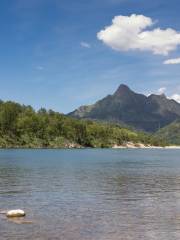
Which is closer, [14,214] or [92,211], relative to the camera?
[14,214]

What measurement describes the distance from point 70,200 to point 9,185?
19.4 m

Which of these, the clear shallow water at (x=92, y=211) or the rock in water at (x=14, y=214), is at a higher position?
the rock in water at (x=14, y=214)

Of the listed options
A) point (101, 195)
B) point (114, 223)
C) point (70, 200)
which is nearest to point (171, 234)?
point (114, 223)

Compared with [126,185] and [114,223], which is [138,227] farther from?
[126,185]

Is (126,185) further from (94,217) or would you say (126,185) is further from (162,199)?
(94,217)

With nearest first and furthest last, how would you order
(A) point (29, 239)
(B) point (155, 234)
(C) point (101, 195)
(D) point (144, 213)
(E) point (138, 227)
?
1. (A) point (29, 239)
2. (B) point (155, 234)
3. (E) point (138, 227)
4. (D) point (144, 213)
5. (C) point (101, 195)

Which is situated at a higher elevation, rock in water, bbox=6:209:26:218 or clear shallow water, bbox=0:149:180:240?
rock in water, bbox=6:209:26:218

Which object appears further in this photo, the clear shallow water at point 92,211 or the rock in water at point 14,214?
the rock in water at point 14,214

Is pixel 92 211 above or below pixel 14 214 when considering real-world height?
below

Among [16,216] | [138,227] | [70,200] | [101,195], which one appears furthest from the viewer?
[101,195]

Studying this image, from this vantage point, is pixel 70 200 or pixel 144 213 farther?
pixel 70 200

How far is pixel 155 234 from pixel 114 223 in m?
5.10

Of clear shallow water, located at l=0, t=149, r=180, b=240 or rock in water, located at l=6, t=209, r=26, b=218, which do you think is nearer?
clear shallow water, located at l=0, t=149, r=180, b=240

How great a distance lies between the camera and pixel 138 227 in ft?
118
